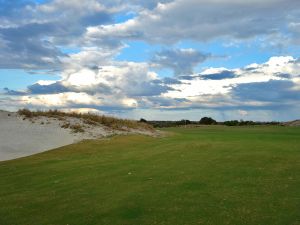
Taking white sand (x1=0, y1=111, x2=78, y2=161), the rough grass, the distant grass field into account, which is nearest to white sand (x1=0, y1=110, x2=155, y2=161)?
white sand (x1=0, y1=111, x2=78, y2=161)

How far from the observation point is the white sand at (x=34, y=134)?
38531 millimetres

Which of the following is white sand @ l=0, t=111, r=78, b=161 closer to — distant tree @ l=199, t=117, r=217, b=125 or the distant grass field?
the distant grass field

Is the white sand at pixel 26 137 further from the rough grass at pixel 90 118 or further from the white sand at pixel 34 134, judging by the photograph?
the rough grass at pixel 90 118

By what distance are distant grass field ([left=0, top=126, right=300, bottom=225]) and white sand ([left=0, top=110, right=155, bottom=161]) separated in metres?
12.2

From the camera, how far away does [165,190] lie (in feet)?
51.5

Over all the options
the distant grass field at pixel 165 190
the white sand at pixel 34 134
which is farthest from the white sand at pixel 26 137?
the distant grass field at pixel 165 190

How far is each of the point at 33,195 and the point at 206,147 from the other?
13939mm

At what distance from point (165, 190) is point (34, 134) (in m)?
29.7

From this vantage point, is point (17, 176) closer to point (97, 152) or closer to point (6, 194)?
point (6, 194)

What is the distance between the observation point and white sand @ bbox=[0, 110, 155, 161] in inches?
1517

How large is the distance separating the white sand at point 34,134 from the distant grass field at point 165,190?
40.0 feet

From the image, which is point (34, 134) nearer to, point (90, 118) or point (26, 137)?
point (26, 137)

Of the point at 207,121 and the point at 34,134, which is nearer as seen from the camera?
the point at 34,134

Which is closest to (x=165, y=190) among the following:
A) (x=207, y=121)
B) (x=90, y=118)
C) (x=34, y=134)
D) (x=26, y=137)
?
(x=26, y=137)
